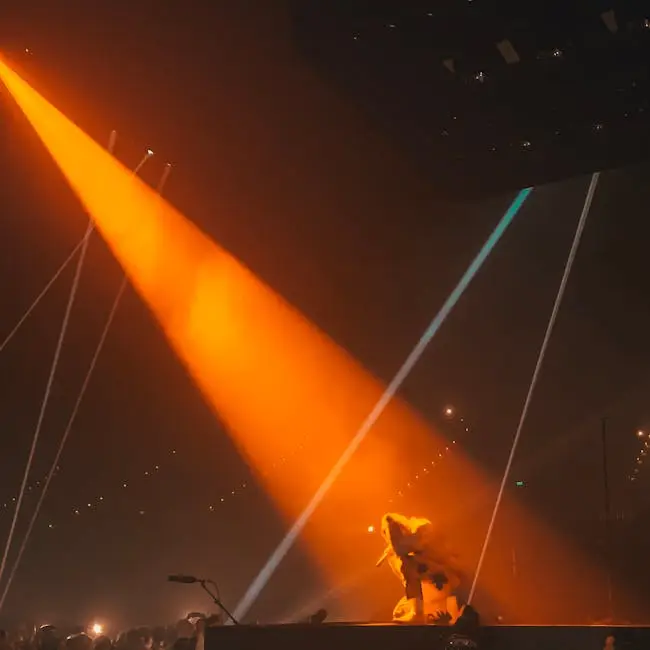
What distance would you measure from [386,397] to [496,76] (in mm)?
4480

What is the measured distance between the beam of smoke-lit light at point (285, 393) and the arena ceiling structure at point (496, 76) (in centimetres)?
298

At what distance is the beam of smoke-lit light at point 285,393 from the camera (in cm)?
889

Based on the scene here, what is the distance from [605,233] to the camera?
325 inches

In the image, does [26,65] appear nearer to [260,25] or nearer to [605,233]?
[260,25]

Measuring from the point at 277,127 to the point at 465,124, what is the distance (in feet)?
6.26

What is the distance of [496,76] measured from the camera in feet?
18.4

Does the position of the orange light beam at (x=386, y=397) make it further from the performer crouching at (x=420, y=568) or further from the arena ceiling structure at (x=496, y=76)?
the performer crouching at (x=420, y=568)

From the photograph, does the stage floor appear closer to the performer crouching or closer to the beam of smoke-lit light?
the performer crouching

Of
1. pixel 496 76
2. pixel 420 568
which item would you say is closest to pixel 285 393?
pixel 420 568

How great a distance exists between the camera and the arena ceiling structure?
4832 millimetres

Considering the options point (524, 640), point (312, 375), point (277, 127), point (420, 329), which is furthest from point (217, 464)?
point (524, 640)

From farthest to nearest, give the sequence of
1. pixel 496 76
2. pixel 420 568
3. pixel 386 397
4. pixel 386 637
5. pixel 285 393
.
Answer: pixel 285 393 → pixel 386 397 → pixel 420 568 → pixel 386 637 → pixel 496 76

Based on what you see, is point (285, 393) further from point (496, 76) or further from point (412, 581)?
point (496, 76)

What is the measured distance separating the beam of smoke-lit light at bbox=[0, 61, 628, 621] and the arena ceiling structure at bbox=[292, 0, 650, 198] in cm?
298
